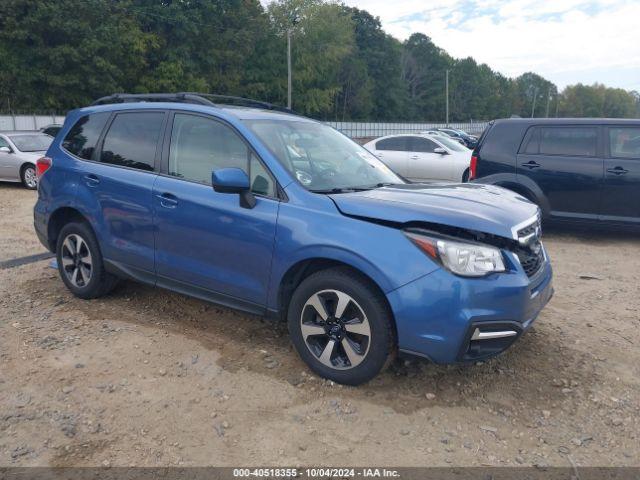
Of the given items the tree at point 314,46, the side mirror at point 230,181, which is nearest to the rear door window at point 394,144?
the side mirror at point 230,181

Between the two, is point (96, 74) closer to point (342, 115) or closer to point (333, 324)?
point (333, 324)

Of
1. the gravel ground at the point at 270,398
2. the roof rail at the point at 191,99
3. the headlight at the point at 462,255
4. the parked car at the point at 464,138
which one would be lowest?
the gravel ground at the point at 270,398

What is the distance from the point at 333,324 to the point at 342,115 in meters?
82.1

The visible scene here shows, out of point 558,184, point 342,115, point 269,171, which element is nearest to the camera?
point 269,171

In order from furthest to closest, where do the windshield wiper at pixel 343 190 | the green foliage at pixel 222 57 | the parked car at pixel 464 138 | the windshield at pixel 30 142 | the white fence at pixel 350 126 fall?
1. the green foliage at pixel 222 57
2. the white fence at pixel 350 126
3. the parked car at pixel 464 138
4. the windshield at pixel 30 142
5. the windshield wiper at pixel 343 190

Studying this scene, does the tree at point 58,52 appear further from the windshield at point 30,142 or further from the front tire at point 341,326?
the front tire at point 341,326

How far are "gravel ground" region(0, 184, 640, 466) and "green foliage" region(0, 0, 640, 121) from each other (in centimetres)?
4000

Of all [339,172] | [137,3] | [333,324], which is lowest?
[333,324]

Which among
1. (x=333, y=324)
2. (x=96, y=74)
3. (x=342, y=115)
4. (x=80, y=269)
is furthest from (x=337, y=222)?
(x=342, y=115)

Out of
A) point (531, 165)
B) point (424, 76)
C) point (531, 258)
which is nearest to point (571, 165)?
point (531, 165)

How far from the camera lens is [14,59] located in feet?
124

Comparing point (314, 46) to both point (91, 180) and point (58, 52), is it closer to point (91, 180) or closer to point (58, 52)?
point (58, 52)

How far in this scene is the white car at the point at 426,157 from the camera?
1276 centimetres

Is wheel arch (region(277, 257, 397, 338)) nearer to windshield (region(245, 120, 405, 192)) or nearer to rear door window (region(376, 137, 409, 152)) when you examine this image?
windshield (region(245, 120, 405, 192))
